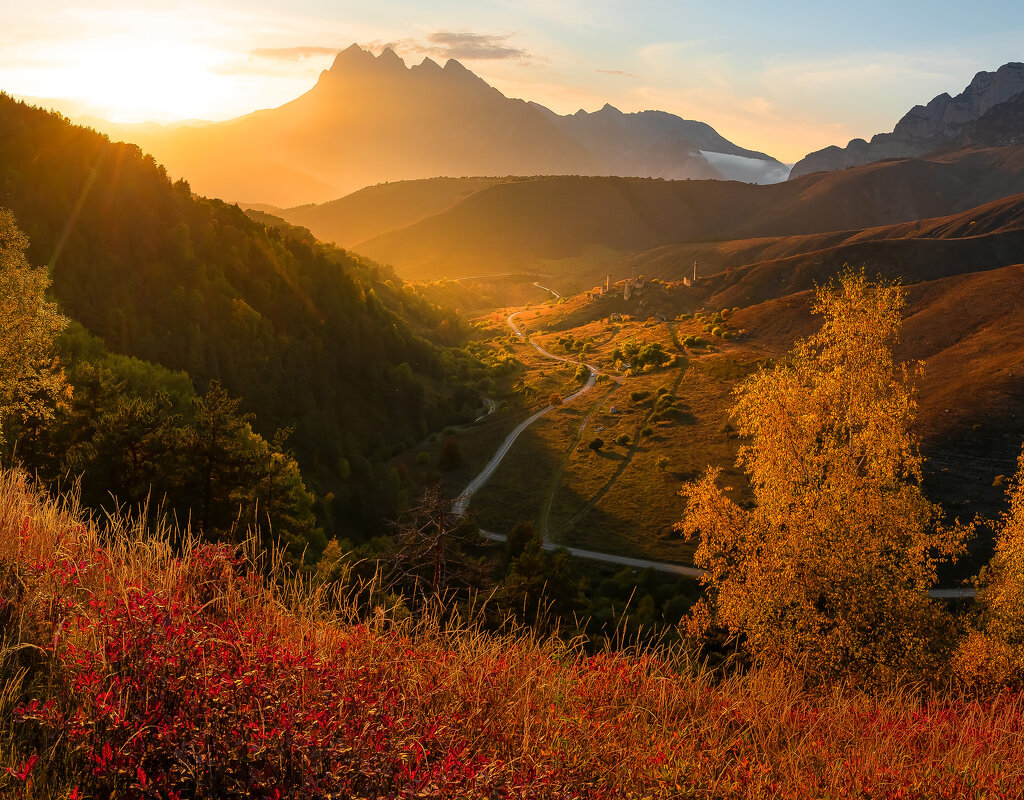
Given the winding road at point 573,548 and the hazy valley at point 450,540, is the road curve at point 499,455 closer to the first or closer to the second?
the winding road at point 573,548

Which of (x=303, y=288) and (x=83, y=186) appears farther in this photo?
Result: (x=303, y=288)

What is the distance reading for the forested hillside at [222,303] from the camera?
62531 mm

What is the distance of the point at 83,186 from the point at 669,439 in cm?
6937

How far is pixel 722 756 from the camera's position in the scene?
6.59 meters

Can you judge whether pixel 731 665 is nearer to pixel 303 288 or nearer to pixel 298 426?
pixel 298 426

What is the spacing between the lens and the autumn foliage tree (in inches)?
980

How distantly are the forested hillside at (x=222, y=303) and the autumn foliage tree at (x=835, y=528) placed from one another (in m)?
35.3

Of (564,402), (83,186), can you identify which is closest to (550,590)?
(564,402)

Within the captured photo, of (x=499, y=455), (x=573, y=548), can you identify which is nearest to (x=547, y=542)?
(x=573, y=548)

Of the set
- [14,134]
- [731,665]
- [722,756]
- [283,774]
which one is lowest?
A: [731,665]

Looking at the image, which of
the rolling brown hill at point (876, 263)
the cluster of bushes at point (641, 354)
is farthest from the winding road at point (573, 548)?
the rolling brown hill at point (876, 263)

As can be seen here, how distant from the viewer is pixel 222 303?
70125mm

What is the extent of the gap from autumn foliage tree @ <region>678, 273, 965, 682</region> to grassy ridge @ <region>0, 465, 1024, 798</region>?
16.6m

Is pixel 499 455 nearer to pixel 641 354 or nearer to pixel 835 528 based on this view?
pixel 641 354
